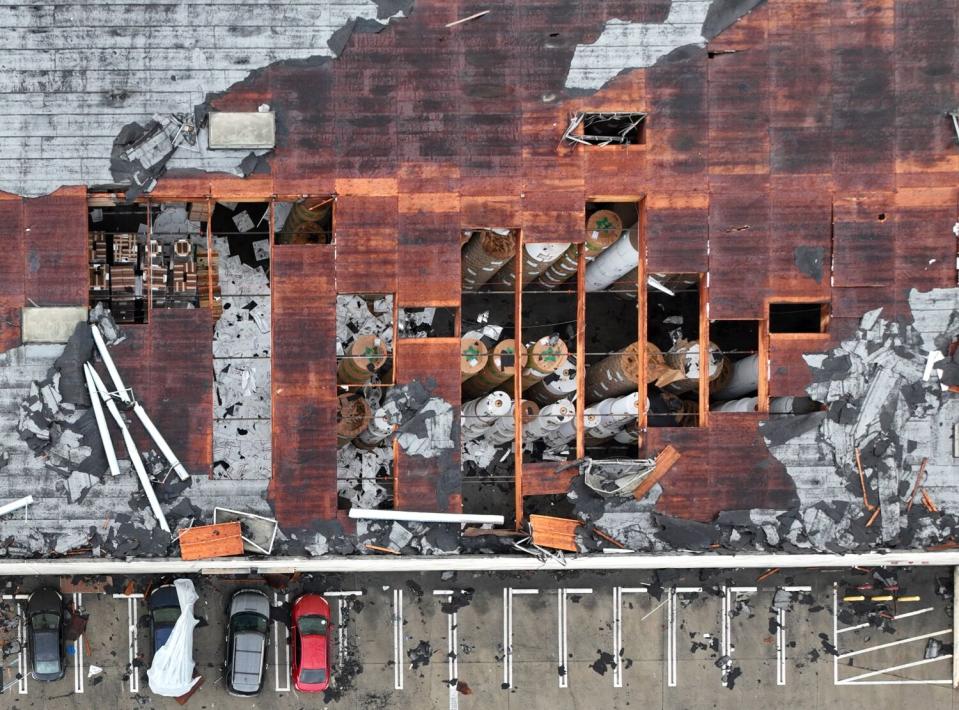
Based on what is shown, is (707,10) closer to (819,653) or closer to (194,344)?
(194,344)

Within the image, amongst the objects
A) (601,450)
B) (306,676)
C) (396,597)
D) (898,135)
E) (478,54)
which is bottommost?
(306,676)

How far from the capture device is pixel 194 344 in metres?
19.5

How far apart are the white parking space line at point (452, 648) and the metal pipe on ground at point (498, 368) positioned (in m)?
7.10

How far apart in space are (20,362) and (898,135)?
24416mm

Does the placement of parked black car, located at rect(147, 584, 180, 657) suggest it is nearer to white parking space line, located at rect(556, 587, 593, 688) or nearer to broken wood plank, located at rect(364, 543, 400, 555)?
broken wood plank, located at rect(364, 543, 400, 555)

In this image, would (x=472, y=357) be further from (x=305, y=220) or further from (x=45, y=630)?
(x=45, y=630)

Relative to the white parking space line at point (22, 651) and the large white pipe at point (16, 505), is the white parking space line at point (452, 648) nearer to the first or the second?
the large white pipe at point (16, 505)

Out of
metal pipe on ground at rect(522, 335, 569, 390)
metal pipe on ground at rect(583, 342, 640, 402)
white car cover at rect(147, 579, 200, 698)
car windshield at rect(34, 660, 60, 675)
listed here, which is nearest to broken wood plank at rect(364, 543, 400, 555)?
metal pipe on ground at rect(522, 335, 569, 390)

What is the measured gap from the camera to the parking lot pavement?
968 inches

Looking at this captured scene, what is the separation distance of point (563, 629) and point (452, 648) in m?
3.87

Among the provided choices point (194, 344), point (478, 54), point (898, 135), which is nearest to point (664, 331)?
point (898, 135)

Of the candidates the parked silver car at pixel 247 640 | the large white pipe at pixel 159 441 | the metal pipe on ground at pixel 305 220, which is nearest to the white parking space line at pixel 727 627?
the parked silver car at pixel 247 640

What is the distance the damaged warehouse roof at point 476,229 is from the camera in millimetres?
19328

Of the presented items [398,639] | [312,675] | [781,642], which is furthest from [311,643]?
[781,642]
